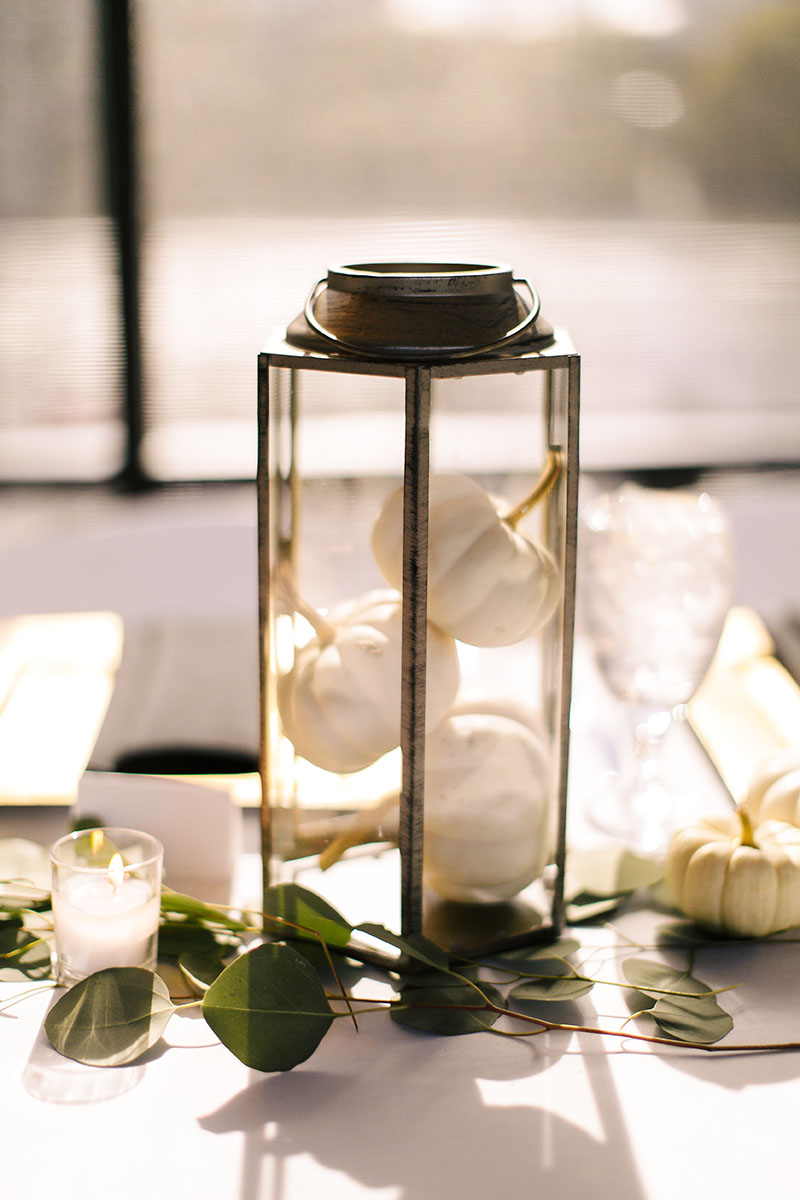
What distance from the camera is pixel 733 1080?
0.55m

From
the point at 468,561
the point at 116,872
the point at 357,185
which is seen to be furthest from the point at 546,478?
the point at 357,185

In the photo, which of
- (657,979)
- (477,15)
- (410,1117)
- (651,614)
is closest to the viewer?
(410,1117)

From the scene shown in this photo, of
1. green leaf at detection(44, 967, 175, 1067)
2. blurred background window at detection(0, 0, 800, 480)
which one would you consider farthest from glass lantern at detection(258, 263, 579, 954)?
blurred background window at detection(0, 0, 800, 480)

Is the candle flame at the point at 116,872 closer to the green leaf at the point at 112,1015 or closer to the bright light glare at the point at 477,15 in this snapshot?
the green leaf at the point at 112,1015

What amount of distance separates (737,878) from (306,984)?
9.9 inches

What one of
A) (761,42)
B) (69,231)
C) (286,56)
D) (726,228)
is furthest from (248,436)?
(761,42)

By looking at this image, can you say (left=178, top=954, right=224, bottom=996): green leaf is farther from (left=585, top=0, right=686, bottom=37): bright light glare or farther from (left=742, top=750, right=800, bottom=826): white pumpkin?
(left=585, top=0, right=686, bottom=37): bright light glare

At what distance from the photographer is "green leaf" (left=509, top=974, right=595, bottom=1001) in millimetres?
611

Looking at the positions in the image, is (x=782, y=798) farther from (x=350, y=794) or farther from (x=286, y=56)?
(x=286, y=56)

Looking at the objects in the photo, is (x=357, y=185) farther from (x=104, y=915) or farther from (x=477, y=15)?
(x=104, y=915)

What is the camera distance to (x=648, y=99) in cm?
213

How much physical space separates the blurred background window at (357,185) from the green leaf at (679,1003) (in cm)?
171

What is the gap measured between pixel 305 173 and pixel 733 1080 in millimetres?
1877

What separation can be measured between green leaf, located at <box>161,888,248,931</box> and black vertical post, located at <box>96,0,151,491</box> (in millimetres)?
1667
